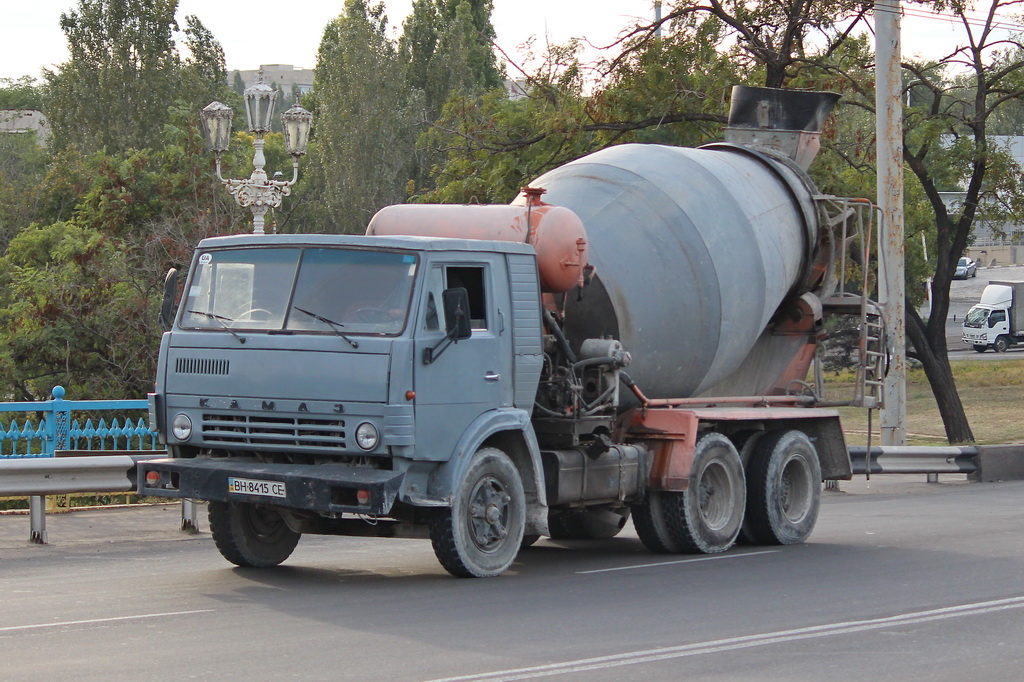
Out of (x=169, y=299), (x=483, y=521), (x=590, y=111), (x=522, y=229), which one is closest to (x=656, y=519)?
(x=483, y=521)

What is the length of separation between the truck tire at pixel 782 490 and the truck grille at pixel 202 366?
17.1 feet

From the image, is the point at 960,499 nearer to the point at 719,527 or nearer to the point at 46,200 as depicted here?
the point at 719,527

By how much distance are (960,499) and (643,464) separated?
7.41m

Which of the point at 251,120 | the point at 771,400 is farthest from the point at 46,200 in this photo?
the point at 771,400

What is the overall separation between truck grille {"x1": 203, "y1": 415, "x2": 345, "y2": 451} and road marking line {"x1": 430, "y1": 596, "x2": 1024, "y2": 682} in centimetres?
279

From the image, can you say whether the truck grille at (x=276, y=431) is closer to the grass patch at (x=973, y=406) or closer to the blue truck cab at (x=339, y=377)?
the blue truck cab at (x=339, y=377)

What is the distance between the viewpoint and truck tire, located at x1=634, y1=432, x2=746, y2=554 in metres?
11.4

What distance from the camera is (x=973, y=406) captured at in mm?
38250

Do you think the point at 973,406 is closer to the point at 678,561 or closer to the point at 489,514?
the point at 678,561

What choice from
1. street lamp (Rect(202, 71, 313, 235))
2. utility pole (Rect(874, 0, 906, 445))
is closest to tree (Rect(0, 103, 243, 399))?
street lamp (Rect(202, 71, 313, 235))

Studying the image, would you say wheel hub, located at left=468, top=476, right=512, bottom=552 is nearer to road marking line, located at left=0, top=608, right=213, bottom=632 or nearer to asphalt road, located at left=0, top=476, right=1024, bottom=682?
asphalt road, located at left=0, top=476, right=1024, bottom=682

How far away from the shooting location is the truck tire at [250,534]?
393 inches

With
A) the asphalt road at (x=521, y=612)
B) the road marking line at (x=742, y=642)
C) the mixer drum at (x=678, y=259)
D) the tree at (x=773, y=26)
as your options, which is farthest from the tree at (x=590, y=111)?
the road marking line at (x=742, y=642)

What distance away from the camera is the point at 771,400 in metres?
12.9
